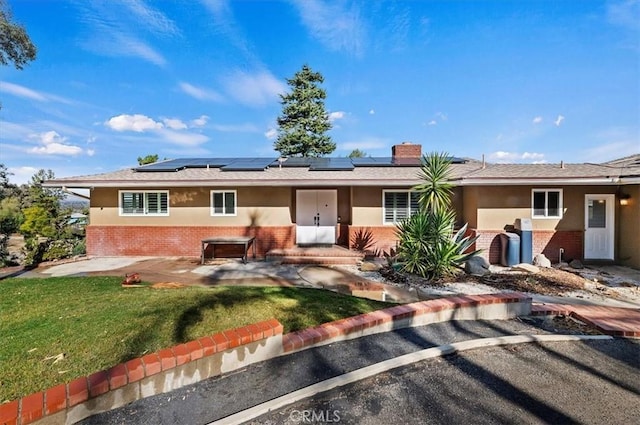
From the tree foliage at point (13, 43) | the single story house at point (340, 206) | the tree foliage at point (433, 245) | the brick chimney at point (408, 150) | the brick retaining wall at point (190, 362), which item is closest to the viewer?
the brick retaining wall at point (190, 362)

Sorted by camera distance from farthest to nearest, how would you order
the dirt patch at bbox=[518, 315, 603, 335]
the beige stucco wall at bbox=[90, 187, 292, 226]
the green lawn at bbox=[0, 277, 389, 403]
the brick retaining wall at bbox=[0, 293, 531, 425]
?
1. the beige stucco wall at bbox=[90, 187, 292, 226]
2. the dirt patch at bbox=[518, 315, 603, 335]
3. the green lawn at bbox=[0, 277, 389, 403]
4. the brick retaining wall at bbox=[0, 293, 531, 425]

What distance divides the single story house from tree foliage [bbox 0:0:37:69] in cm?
407

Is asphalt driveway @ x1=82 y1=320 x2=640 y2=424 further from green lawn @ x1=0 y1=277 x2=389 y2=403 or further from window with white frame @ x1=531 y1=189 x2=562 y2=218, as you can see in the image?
window with white frame @ x1=531 y1=189 x2=562 y2=218

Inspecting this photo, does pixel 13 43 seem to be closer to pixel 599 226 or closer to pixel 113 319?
pixel 113 319

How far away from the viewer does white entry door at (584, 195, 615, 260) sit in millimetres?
9406

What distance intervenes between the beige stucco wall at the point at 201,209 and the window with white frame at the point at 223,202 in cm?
16

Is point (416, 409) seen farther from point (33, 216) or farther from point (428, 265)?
point (33, 216)

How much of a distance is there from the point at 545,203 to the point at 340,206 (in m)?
7.11

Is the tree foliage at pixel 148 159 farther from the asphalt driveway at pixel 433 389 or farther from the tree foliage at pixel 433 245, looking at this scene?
the asphalt driveway at pixel 433 389

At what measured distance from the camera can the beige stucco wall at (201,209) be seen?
420 inches

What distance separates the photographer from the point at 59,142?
23172mm

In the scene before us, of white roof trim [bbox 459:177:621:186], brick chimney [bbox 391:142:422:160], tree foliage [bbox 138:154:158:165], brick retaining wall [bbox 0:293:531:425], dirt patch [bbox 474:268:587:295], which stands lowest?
dirt patch [bbox 474:268:587:295]

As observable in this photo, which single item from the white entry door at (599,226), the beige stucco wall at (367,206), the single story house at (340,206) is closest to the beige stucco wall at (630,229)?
the single story house at (340,206)

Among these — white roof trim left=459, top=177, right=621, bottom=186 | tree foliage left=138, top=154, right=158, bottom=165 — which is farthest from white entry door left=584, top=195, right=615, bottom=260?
tree foliage left=138, top=154, right=158, bottom=165
